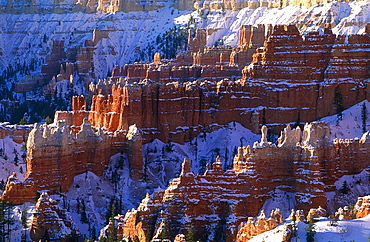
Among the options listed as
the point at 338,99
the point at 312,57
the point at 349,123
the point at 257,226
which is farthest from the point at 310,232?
the point at 312,57

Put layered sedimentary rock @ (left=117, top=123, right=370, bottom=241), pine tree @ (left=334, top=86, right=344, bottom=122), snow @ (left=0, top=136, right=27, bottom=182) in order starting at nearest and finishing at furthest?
layered sedimentary rock @ (left=117, top=123, right=370, bottom=241) → snow @ (left=0, top=136, right=27, bottom=182) → pine tree @ (left=334, top=86, right=344, bottom=122)

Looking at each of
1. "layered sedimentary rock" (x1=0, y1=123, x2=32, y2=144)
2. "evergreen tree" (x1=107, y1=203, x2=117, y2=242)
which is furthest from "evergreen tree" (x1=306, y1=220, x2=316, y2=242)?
"layered sedimentary rock" (x1=0, y1=123, x2=32, y2=144)

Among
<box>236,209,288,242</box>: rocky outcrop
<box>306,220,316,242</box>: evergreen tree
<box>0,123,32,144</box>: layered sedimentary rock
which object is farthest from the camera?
<box>0,123,32,144</box>: layered sedimentary rock

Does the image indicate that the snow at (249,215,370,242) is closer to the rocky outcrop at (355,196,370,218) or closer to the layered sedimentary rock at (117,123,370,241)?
the rocky outcrop at (355,196,370,218)

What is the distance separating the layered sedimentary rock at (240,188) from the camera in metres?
99.9

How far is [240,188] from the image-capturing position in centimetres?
10212

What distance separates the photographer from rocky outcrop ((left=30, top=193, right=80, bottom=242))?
102319mm

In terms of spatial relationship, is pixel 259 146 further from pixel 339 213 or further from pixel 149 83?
pixel 149 83

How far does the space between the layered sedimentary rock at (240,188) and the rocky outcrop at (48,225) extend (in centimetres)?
491

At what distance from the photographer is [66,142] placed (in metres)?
115

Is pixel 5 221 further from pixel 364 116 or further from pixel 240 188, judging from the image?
pixel 364 116

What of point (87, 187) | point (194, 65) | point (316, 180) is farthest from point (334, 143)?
point (194, 65)

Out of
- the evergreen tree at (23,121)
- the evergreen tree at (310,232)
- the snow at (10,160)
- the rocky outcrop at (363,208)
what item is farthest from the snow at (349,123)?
the evergreen tree at (23,121)

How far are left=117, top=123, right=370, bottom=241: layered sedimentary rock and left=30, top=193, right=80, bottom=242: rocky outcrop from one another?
491 centimetres
